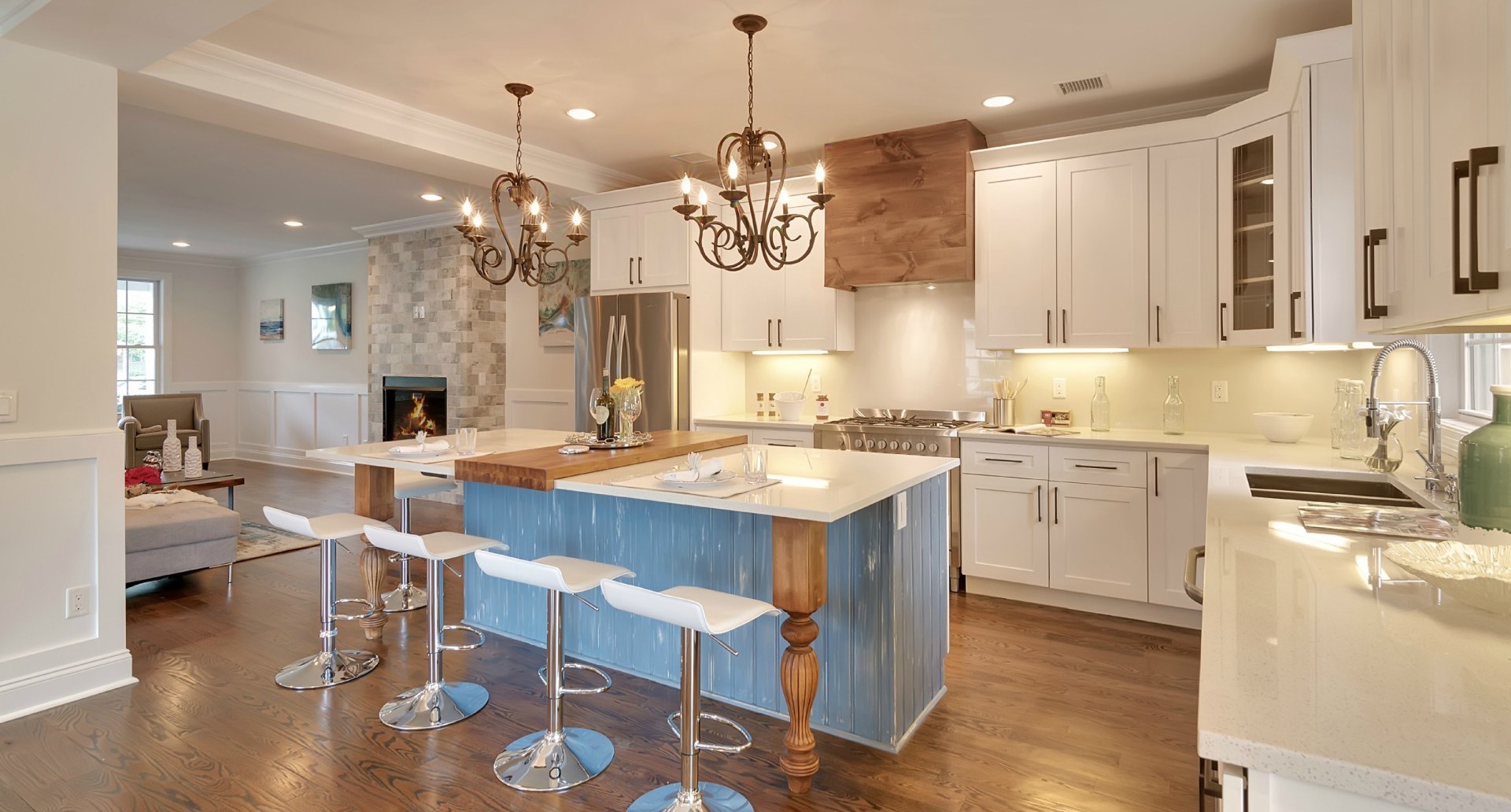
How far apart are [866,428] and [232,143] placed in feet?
14.4

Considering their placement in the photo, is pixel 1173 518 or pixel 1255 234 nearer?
pixel 1255 234

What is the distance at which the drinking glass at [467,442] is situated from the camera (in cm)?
323

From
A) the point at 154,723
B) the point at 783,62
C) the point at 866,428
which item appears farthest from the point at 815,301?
the point at 154,723

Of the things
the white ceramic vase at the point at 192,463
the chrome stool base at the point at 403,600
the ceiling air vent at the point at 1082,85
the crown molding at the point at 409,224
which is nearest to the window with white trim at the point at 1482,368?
the ceiling air vent at the point at 1082,85

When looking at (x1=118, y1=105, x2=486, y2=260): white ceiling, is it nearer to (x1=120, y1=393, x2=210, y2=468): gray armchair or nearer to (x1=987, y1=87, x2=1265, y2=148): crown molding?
(x1=120, y1=393, x2=210, y2=468): gray armchair

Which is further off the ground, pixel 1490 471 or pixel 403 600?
pixel 1490 471

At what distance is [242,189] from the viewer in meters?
6.16

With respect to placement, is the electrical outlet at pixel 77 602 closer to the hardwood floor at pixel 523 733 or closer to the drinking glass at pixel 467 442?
the hardwood floor at pixel 523 733

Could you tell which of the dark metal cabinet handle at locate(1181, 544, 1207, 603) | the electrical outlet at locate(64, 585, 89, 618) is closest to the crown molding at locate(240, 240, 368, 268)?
the electrical outlet at locate(64, 585, 89, 618)

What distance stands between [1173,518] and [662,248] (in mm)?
3413

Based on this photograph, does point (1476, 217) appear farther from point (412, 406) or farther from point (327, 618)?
point (412, 406)

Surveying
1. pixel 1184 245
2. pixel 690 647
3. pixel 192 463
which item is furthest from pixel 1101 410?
pixel 192 463

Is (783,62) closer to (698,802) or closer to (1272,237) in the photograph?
(1272,237)

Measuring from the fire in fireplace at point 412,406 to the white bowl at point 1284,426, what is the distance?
6526 millimetres
